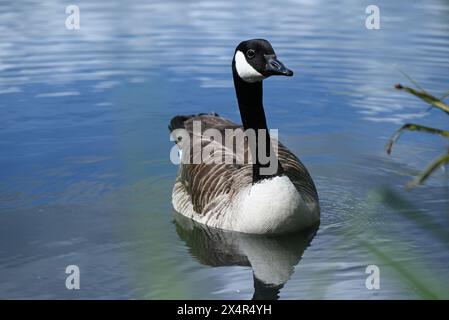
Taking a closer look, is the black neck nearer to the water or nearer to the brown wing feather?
the brown wing feather

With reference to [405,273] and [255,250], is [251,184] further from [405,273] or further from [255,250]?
[405,273]

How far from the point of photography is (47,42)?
15766mm

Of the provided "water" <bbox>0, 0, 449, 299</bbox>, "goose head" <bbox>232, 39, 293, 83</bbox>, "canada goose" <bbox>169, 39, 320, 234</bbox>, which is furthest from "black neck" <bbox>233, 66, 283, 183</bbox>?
"water" <bbox>0, 0, 449, 299</bbox>

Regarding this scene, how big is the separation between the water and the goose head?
1.27 metres

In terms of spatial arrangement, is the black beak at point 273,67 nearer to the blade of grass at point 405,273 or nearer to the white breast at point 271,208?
the white breast at point 271,208

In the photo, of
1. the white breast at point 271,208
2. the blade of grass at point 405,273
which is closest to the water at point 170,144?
the blade of grass at point 405,273

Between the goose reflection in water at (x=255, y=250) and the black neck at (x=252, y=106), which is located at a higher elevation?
the black neck at (x=252, y=106)

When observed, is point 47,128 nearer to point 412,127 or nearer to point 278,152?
point 278,152

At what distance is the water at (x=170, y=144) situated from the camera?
6.93 m

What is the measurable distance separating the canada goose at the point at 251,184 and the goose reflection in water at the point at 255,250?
90 mm

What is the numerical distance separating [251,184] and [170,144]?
2917 millimetres

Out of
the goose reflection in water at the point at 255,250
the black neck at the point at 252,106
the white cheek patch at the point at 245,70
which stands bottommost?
the goose reflection in water at the point at 255,250

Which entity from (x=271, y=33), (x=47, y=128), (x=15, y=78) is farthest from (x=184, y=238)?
(x=271, y=33)

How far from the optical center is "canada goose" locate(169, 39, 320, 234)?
7.84 meters
